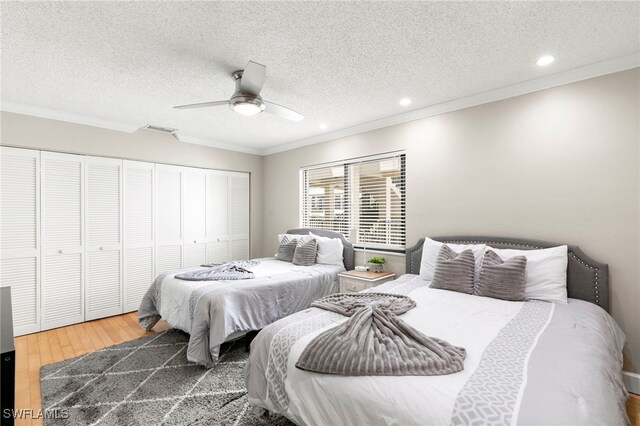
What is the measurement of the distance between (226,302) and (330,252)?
1.75 metres

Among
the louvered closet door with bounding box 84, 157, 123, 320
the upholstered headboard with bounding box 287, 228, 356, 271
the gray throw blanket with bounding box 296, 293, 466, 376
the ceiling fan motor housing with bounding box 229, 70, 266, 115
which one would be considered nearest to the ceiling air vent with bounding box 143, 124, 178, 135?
the louvered closet door with bounding box 84, 157, 123, 320

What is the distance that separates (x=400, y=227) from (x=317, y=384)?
105 inches

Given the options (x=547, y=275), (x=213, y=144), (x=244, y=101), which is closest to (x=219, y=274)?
(x=244, y=101)

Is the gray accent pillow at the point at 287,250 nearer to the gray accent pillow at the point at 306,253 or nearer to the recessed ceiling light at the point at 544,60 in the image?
the gray accent pillow at the point at 306,253

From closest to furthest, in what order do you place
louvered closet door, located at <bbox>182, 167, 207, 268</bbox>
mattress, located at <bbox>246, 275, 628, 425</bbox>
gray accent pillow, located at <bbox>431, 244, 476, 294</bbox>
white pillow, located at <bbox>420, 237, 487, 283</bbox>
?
mattress, located at <bbox>246, 275, 628, 425</bbox>, gray accent pillow, located at <bbox>431, 244, 476, 294</bbox>, white pillow, located at <bbox>420, 237, 487, 283</bbox>, louvered closet door, located at <bbox>182, 167, 207, 268</bbox>

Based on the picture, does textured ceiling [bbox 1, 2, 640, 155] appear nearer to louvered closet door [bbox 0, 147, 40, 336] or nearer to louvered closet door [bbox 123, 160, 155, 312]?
louvered closet door [bbox 0, 147, 40, 336]

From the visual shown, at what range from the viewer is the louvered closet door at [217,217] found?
5.02 m

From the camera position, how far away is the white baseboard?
7.47 ft

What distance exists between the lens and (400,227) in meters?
3.81

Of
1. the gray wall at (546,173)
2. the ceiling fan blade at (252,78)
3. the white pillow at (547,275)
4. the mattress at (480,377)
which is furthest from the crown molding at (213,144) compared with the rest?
the white pillow at (547,275)

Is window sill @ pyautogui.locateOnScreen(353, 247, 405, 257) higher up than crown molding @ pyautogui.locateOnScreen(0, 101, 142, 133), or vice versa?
crown molding @ pyautogui.locateOnScreen(0, 101, 142, 133)

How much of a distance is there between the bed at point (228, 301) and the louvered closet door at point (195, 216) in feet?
4.44

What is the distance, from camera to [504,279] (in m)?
2.37

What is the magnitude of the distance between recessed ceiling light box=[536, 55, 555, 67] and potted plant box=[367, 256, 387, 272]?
242 cm
